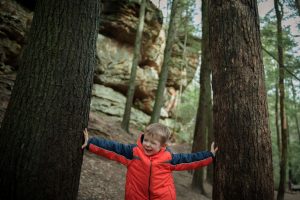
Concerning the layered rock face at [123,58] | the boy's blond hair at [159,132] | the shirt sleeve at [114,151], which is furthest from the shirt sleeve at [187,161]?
the layered rock face at [123,58]

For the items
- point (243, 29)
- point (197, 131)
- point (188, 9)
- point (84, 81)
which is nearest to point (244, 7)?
point (243, 29)

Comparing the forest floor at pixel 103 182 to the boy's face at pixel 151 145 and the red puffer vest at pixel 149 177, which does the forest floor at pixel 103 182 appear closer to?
the red puffer vest at pixel 149 177

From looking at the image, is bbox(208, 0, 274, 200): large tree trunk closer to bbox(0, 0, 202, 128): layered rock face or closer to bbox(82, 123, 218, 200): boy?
bbox(82, 123, 218, 200): boy

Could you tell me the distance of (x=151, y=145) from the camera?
3059mm

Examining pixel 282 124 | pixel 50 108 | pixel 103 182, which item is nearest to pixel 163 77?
pixel 282 124

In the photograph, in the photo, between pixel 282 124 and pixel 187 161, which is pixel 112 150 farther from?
pixel 282 124

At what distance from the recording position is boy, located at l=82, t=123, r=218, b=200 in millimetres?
2961

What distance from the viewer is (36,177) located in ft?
8.16

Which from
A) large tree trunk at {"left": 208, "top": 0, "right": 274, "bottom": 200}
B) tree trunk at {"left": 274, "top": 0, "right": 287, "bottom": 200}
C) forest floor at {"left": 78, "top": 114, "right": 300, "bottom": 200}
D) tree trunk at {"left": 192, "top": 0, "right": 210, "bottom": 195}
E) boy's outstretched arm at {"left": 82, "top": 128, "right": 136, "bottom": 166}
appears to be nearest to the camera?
large tree trunk at {"left": 208, "top": 0, "right": 274, "bottom": 200}

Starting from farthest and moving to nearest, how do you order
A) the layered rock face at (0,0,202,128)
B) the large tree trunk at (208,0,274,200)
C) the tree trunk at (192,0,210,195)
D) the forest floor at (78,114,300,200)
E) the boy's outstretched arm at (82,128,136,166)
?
the layered rock face at (0,0,202,128) → the tree trunk at (192,0,210,195) → the forest floor at (78,114,300,200) → the boy's outstretched arm at (82,128,136,166) → the large tree trunk at (208,0,274,200)

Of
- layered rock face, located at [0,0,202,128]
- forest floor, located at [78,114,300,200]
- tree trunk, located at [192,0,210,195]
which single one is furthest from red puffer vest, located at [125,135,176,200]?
layered rock face, located at [0,0,202,128]

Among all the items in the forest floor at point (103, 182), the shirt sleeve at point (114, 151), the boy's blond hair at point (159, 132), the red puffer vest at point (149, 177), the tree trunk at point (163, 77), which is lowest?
the forest floor at point (103, 182)

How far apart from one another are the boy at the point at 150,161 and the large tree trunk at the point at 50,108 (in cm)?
36

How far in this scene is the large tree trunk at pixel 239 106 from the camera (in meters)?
2.49
